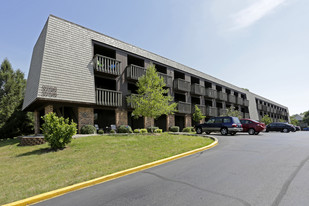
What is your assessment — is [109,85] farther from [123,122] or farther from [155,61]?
[155,61]

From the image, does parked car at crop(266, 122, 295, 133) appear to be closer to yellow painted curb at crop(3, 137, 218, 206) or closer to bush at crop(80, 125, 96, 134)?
bush at crop(80, 125, 96, 134)

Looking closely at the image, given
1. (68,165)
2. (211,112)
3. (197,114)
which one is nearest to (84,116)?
(68,165)

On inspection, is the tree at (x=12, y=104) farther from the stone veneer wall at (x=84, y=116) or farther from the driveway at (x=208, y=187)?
the driveway at (x=208, y=187)

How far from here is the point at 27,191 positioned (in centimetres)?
461

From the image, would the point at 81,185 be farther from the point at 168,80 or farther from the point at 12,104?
the point at 12,104

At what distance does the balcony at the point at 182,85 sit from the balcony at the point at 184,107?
1938mm

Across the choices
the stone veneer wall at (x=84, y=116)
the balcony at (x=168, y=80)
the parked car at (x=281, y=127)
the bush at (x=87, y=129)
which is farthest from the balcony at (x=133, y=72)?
the parked car at (x=281, y=127)

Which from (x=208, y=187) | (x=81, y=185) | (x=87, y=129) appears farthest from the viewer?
(x=87, y=129)

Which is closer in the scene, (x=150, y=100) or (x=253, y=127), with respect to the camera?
(x=150, y=100)

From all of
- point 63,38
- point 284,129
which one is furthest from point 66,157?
point 284,129

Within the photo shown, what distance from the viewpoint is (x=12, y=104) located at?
33125 millimetres

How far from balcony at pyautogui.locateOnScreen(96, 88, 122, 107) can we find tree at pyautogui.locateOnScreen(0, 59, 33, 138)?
535 inches

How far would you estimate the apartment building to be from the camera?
44.3ft

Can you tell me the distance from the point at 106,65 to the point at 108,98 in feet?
10.2
